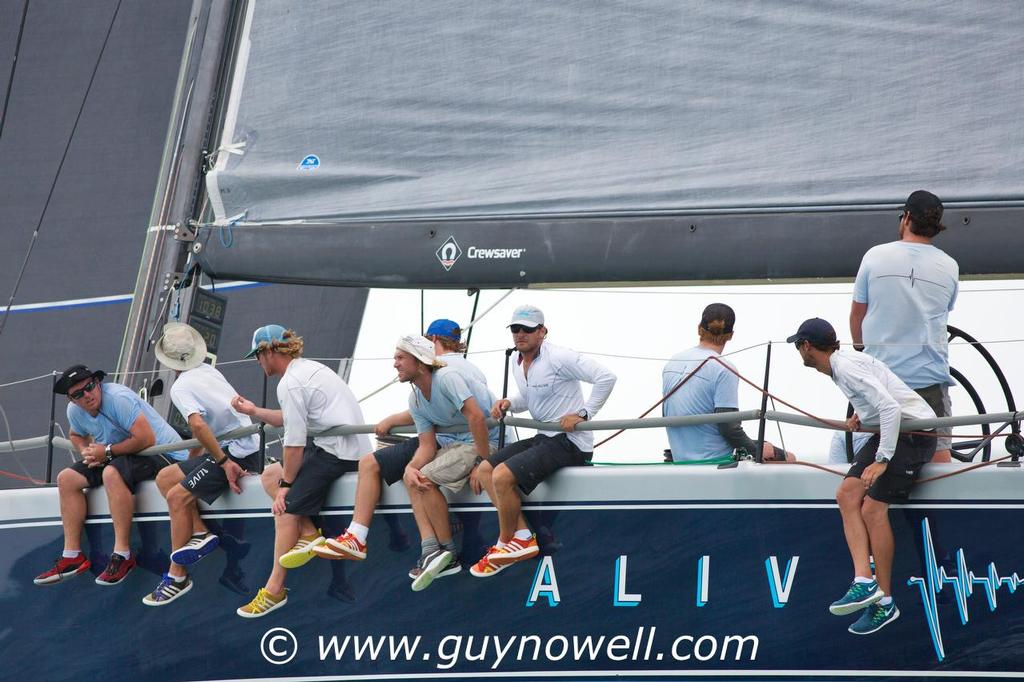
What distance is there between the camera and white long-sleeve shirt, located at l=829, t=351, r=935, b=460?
4.89 m

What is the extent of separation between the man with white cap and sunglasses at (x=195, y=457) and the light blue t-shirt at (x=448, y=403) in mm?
747

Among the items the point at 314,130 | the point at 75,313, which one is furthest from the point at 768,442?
the point at 75,313

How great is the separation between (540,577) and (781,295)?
1.54 meters

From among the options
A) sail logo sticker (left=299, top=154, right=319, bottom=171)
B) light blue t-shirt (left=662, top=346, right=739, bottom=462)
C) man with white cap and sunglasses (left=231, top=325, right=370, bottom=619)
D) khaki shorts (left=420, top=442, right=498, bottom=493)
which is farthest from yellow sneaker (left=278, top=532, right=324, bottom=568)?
sail logo sticker (left=299, top=154, right=319, bottom=171)

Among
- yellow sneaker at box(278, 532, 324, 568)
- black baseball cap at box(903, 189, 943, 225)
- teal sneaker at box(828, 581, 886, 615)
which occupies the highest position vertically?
black baseball cap at box(903, 189, 943, 225)

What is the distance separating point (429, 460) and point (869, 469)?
146 cm

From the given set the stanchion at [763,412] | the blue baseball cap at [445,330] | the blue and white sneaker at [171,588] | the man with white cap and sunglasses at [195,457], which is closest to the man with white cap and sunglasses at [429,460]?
the blue baseball cap at [445,330]

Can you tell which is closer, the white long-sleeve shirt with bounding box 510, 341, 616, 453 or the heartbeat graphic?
the heartbeat graphic

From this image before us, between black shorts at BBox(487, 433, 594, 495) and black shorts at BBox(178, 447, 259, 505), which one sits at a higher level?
black shorts at BBox(487, 433, 594, 495)

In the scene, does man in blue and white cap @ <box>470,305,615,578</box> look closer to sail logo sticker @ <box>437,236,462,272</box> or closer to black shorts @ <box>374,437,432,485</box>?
black shorts @ <box>374,437,432,485</box>

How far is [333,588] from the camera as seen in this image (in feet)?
18.4

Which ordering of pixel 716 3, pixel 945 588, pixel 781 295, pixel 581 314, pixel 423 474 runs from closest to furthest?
pixel 945 588
pixel 423 474
pixel 716 3
pixel 781 295
pixel 581 314

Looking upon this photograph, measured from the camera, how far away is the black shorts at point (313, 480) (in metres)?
5.57

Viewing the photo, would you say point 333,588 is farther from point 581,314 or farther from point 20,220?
point 20,220
